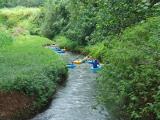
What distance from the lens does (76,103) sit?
16.0 metres

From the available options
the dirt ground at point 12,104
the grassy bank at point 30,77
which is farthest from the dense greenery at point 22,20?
the dirt ground at point 12,104

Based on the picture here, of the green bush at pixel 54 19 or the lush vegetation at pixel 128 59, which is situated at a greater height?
the lush vegetation at pixel 128 59

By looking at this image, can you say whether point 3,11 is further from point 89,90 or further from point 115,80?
point 115,80

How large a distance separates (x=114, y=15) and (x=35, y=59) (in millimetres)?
5413

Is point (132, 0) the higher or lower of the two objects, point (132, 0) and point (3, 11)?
the higher

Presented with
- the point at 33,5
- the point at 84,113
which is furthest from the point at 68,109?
the point at 33,5

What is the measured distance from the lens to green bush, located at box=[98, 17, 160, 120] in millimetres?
10109

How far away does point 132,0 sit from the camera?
17203mm

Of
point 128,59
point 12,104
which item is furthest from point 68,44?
A: point 128,59

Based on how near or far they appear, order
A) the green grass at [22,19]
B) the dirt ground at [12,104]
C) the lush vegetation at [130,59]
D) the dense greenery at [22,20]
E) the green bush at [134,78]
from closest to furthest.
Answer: the green bush at [134,78] → the lush vegetation at [130,59] → the dirt ground at [12,104] → the dense greenery at [22,20] → the green grass at [22,19]

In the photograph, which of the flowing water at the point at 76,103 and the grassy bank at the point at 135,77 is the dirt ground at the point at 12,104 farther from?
the grassy bank at the point at 135,77

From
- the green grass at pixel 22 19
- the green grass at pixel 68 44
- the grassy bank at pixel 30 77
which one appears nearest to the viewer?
the grassy bank at pixel 30 77

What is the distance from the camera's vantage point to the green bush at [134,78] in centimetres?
1011

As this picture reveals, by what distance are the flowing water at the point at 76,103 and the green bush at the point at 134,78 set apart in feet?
2.77
